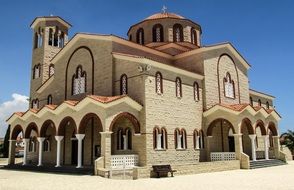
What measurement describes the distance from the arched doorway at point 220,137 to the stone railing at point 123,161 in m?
7.19

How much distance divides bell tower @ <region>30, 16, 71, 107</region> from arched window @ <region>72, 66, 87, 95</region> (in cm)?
594

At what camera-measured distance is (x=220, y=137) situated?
2447 centimetres

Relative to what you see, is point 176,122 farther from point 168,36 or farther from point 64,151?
point 168,36

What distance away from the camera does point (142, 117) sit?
62.8ft

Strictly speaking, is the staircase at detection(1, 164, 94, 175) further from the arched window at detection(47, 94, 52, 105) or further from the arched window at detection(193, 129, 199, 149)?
the arched window at detection(193, 129, 199, 149)

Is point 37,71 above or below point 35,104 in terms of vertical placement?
above

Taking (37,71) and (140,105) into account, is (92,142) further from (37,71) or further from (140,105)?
(37,71)

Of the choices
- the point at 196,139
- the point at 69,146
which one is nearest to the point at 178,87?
the point at 196,139

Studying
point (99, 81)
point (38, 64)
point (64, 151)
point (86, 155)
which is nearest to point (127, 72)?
point (99, 81)

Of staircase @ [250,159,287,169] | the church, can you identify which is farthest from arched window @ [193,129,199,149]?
staircase @ [250,159,287,169]

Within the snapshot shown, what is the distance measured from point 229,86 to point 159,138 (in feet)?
32.0

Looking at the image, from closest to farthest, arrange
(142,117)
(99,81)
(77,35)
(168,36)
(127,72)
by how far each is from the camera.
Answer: (142,117)
(127,72)
(99,81)
(77,35)
(168,36)

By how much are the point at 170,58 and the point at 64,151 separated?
1151 cm

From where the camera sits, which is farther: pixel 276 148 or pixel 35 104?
pixel 35 104
